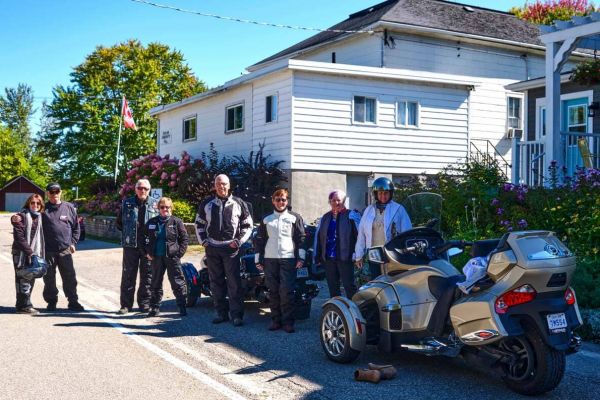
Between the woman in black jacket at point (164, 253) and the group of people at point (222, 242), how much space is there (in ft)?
0.05

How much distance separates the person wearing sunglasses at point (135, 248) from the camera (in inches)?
400

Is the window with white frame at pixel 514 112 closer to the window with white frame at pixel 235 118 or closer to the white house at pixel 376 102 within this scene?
the white house at pixel 376 102

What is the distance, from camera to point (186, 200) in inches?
908

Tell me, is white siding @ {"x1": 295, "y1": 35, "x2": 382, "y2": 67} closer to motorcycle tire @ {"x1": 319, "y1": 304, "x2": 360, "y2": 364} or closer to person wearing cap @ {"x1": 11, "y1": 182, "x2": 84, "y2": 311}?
person wearing cap @ {"x1": 11, "y1": 182, "x2": 84, "y2": 311}

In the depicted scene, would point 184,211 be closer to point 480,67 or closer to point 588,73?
point 588,73

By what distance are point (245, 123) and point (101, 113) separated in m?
29.9

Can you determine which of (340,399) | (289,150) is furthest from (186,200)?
(340,399)

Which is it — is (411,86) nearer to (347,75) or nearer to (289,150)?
(347,75)

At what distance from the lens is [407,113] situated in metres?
23.5

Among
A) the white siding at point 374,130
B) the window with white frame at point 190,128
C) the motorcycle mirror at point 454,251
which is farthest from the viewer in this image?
the window with white frame at point 190,128

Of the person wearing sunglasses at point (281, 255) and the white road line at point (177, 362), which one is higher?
the person wearing sunglasses at point (281, 255)

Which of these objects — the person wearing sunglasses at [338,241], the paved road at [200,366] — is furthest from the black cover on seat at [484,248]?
the person wearing sunglasses at [338,241]

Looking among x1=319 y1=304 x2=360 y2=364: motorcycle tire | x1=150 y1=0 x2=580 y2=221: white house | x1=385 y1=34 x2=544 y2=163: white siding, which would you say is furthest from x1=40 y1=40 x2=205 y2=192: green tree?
x1=319 y1=304 x2=360 y2=364: motorcycle tire

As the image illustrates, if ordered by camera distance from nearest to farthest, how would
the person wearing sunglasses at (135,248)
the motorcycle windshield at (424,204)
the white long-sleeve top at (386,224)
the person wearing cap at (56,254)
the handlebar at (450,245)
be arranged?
the handlebar at (450,245) < the white long-sleeve top at (386,224) < the motorcycle windshield at (424,204) < the person wearing sunglasses at (135,248) < the person wearing cap at (56,254)
